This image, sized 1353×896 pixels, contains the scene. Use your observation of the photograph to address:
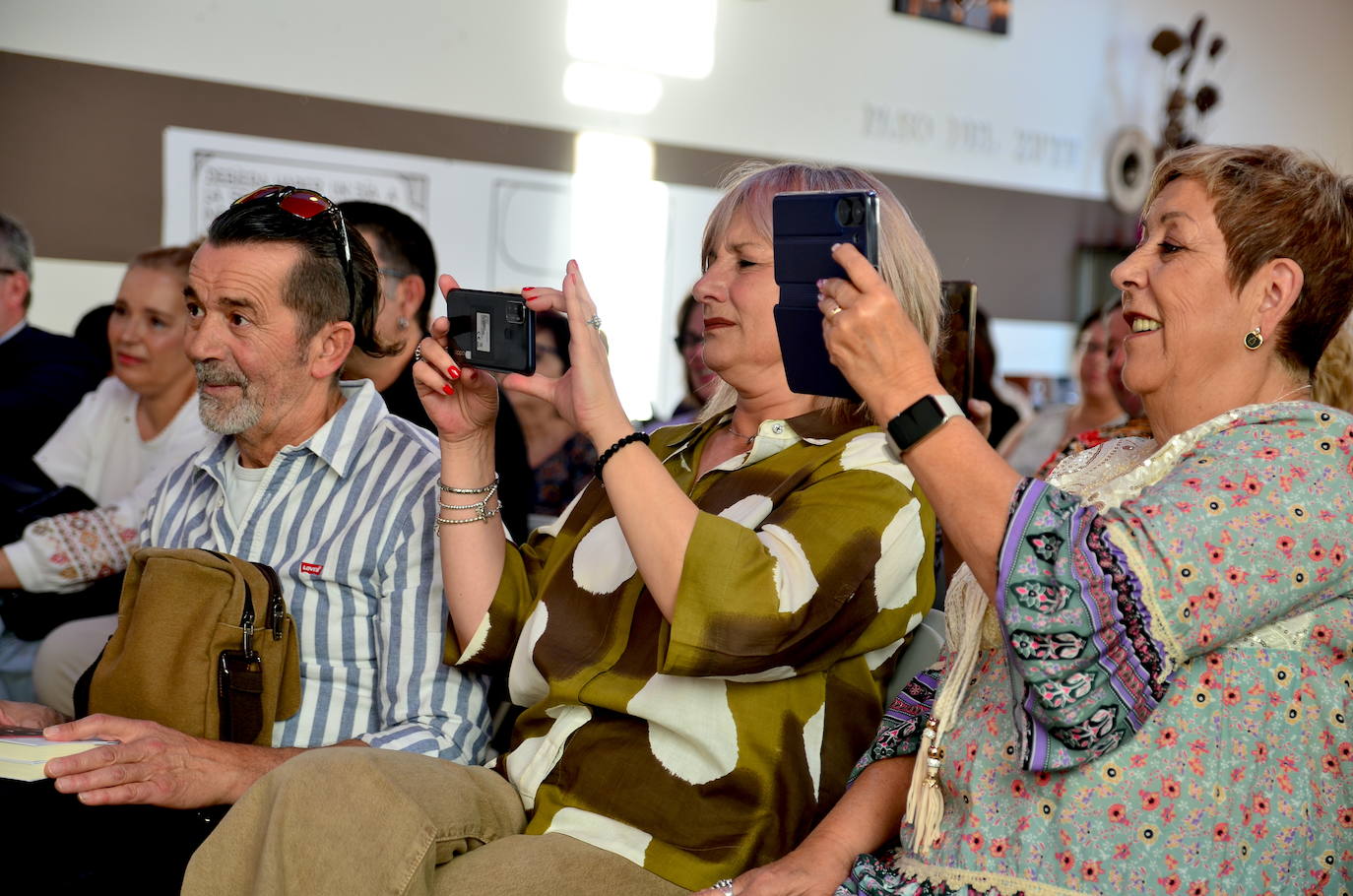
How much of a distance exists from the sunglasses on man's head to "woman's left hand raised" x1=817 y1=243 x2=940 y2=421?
106cm

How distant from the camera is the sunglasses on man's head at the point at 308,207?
1.97 meters

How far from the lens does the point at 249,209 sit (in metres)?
1.97

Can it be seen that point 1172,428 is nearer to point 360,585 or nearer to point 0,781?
point 360,585

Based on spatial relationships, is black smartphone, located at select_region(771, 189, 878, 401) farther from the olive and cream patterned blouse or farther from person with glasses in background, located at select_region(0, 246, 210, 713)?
person with glasses in background, located at select_region(0, 246, 210, 713)

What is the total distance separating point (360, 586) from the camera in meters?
1.84

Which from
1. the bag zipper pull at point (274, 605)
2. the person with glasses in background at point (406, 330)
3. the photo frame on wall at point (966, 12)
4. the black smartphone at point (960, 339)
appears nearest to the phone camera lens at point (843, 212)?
the black smartphone at point (960, 339)

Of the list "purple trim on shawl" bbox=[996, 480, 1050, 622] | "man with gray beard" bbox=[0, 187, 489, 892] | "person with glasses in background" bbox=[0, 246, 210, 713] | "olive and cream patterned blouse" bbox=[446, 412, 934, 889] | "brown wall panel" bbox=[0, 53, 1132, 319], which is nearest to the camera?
"purple trim on shawl" bbox=[996, 480, 1050, 622]

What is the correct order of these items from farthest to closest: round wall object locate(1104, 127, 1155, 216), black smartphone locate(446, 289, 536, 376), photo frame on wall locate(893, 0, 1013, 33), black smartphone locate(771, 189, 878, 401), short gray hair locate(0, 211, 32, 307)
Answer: round wall object locate(1104, 127, 1155, 216) → photo frame on wall locate(893, 0, 1013, 33) → short gray hair locate(0, 211, 32, 307) → black smartphone locate(446, 289, 536, 376) → black smartphone locate(771, 189, 878, 401)

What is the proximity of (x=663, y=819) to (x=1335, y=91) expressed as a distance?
872 centimetres

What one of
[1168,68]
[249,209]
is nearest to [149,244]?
[249,209]

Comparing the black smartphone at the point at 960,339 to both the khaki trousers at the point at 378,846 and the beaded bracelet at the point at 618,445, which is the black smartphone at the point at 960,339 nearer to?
the beaded bracelet at the point at 618,445

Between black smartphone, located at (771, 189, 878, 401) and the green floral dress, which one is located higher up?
black smartphone, located at (771, 189, 878, 401)

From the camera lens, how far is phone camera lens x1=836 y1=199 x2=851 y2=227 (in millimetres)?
1298

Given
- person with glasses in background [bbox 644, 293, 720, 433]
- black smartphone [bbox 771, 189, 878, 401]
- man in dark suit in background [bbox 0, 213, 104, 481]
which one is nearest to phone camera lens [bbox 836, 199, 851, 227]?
black smartphone [bbox 771, 189, 878, 401]
